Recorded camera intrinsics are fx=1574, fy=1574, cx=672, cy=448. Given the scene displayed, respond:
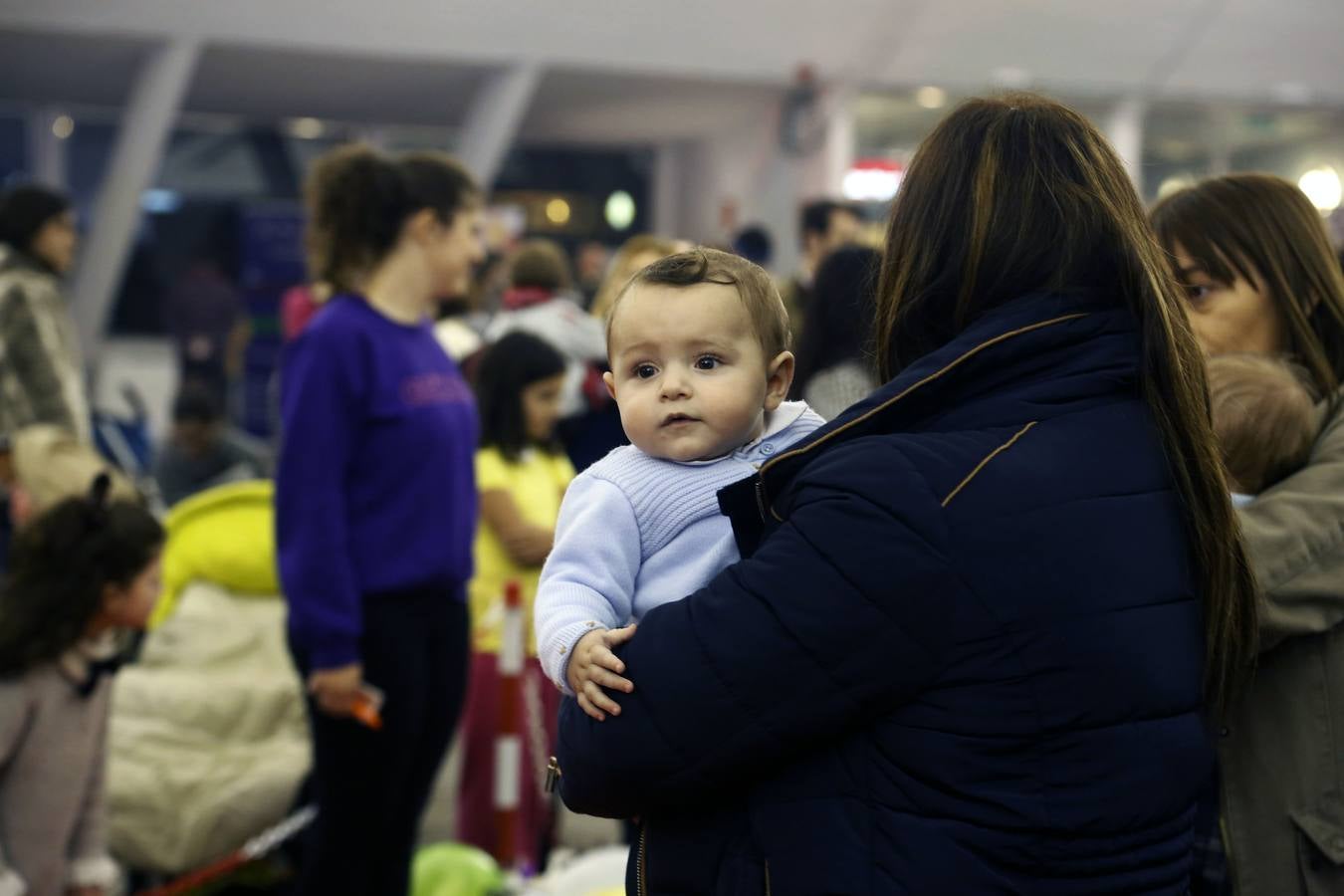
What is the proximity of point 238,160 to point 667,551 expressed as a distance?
15441mm

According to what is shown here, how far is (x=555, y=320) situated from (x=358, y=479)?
2381 millimetres

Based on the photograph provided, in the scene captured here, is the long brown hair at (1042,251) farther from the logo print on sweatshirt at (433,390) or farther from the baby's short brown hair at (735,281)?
the logo print on sweatshirt at (433,390)

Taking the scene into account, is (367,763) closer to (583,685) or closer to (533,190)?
(583,685)

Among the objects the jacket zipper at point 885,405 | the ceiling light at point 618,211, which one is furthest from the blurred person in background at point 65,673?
the ceiling light at point 618,211

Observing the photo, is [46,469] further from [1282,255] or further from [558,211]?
[558,211]

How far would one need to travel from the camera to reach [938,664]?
155 cm

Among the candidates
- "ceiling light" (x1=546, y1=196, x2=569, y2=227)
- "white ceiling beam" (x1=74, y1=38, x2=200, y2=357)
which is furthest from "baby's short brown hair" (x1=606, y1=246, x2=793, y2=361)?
"ceiling light" (x1=546, y1=196, x2=569, y2=227)

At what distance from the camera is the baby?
1.80 metres

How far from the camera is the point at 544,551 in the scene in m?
4.78

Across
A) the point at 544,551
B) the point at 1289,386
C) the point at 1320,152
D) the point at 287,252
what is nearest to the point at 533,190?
the point at 287,252

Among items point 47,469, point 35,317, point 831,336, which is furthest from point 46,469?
point 831,336

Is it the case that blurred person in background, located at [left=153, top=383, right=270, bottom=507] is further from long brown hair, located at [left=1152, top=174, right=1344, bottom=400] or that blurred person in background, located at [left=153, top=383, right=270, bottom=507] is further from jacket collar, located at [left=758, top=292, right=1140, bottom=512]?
jacket collar, located at [left=758, top=292, right=1140, bottom=512]

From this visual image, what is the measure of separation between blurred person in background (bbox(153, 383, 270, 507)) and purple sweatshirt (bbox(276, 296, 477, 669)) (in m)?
4.11

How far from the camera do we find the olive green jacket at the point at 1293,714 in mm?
2213
